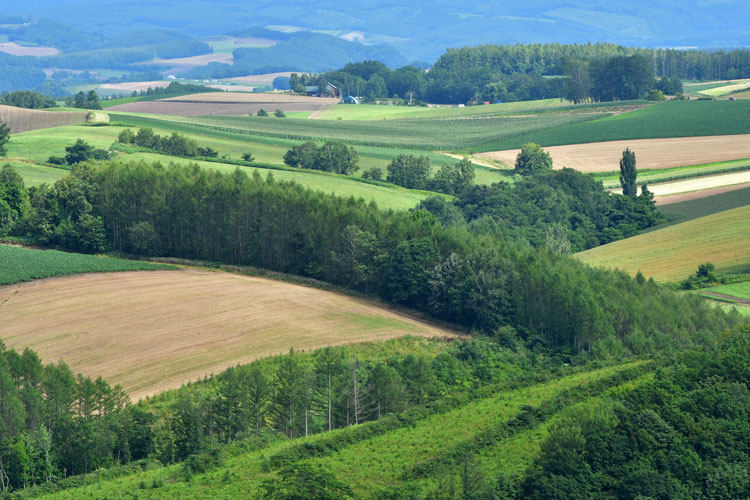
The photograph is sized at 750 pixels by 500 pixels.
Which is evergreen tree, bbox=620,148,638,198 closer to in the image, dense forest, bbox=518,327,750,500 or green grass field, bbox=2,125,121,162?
green grass field, bbox=2,125,121,162

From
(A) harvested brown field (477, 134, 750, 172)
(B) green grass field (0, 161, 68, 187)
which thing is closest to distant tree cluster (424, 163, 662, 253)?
(A) harvested brown field (477, 134, 750, 172)

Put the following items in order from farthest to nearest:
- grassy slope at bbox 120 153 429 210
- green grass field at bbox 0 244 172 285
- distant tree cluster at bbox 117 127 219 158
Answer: distant tree cluster at bbox 117 127 219 158 → grassy slope at bbox 120 153 429 210 → green grass field at bbox 0 244 172 285

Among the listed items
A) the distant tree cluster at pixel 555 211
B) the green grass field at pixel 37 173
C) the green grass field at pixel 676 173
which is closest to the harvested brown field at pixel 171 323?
the green grass field at pixel 37 173

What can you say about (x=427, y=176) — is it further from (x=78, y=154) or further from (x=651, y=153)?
(x=78, y=154)

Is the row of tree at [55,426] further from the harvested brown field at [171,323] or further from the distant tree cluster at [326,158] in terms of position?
the distant tree cluster at [326,158]

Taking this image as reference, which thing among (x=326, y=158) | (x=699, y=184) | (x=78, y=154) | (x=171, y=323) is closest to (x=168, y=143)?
(x=78, y=154)
